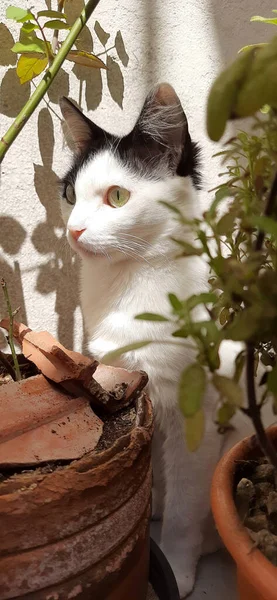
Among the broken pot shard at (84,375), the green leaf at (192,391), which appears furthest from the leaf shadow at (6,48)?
the green leaf at (192,391)

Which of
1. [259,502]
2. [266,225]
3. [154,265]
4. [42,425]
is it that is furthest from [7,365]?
[266,225]

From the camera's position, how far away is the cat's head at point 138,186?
0.69 metres

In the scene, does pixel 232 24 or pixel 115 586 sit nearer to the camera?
pixel 115 586

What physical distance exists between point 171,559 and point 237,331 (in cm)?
61

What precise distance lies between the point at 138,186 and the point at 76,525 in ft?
1.51

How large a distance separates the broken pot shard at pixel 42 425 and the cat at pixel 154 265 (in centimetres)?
17

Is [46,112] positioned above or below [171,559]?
above

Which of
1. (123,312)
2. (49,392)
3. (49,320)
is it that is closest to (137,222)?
(123,312)

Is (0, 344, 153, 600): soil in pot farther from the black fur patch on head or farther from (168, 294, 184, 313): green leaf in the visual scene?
the black fur patch on head

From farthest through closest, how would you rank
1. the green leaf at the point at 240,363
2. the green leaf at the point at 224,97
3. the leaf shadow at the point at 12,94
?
the leaf shadow at the point at 12,94 < the green leaf at the point at 240,363 < the green leaf at the point at 224,97

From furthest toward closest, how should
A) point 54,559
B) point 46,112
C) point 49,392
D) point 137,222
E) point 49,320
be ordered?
point 49,320 < point 46,112 < point 137,222 < point 49,392 < point 54,559

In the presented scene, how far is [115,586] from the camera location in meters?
Answer: 0.53

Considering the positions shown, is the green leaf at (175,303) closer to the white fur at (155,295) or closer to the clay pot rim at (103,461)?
the clay pot rim at (103,461)

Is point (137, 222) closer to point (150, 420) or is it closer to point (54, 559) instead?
point (150, 420)
